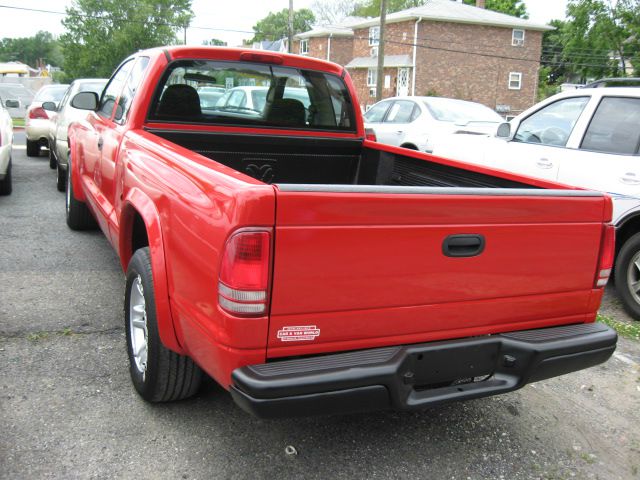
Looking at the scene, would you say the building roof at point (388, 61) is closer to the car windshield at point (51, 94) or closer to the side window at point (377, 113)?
the car windshield at point (51, 94)

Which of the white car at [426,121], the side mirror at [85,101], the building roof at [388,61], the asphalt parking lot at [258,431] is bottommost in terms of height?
the asphalt parking lot at [258,431]

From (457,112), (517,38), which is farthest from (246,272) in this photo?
(517,38)

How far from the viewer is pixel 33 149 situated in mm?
13305

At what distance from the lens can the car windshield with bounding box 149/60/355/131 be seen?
4.32 m

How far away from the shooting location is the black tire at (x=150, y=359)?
3.05 meters

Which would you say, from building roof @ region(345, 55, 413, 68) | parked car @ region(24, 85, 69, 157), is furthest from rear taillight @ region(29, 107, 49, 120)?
building roof @ region(345, 55, 413, 68)

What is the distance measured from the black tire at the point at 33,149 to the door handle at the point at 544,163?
1077 cm

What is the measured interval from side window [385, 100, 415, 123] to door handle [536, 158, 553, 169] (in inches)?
191

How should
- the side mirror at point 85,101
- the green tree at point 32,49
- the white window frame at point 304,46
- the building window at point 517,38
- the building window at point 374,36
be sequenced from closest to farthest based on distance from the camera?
1. the side mirror at point 85,101
2. the building window at point 517,38
3. the building window at point 374,36
4. the white window frame at point 304,46
5. the green tree at point 32,49

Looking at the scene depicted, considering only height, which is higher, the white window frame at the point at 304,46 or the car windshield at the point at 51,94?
the white window frame at the point at 304,46

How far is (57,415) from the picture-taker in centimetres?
321

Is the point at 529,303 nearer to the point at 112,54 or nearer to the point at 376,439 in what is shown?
the point at 376,439

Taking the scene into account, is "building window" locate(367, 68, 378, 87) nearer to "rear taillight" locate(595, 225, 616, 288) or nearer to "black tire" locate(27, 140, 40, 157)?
"black tire" locate(27, 140, 40, 157)

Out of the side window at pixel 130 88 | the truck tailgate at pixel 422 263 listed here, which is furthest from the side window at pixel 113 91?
the truck tailgate at pixel 422 263
